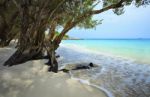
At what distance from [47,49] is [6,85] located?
17.9 feet

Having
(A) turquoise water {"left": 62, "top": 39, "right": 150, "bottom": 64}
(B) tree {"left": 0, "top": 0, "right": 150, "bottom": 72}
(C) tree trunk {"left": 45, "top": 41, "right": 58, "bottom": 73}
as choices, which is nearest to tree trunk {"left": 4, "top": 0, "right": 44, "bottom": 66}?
(B) tree {"left": 0, "top": 0, "right": 150, "bottom": 72}

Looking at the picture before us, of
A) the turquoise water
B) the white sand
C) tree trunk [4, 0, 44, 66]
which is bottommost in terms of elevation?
the turquoise water

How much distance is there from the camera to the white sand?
810 centimetres

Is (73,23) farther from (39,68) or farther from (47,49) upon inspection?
(39,68)

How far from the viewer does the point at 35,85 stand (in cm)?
871

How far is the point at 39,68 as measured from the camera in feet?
37.2

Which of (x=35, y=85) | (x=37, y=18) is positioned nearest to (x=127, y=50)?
(x=37, y=18)

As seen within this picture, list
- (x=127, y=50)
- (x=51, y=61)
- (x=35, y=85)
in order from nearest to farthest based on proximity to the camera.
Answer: (x=35, y=85)
(x=51, y=61)
(x=127, y=50)

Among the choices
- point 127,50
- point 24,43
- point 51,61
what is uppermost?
point 24,43

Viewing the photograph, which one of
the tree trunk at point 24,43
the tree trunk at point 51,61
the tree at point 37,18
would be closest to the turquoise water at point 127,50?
the tree at point 37,18

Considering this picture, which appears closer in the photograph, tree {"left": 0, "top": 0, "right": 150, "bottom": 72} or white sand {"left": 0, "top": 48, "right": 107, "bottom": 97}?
white sand {"left": 0, "top": 48, "right": 107, "bottom": 97}

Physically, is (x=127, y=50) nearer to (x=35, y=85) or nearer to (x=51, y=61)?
(x=51, y=61)

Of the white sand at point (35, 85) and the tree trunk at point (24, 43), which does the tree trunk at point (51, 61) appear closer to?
the tree trunk at point (24, 43)

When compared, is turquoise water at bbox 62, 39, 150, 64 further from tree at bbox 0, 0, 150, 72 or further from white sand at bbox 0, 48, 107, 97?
white sand at bbox 0, 48, 107, 97
